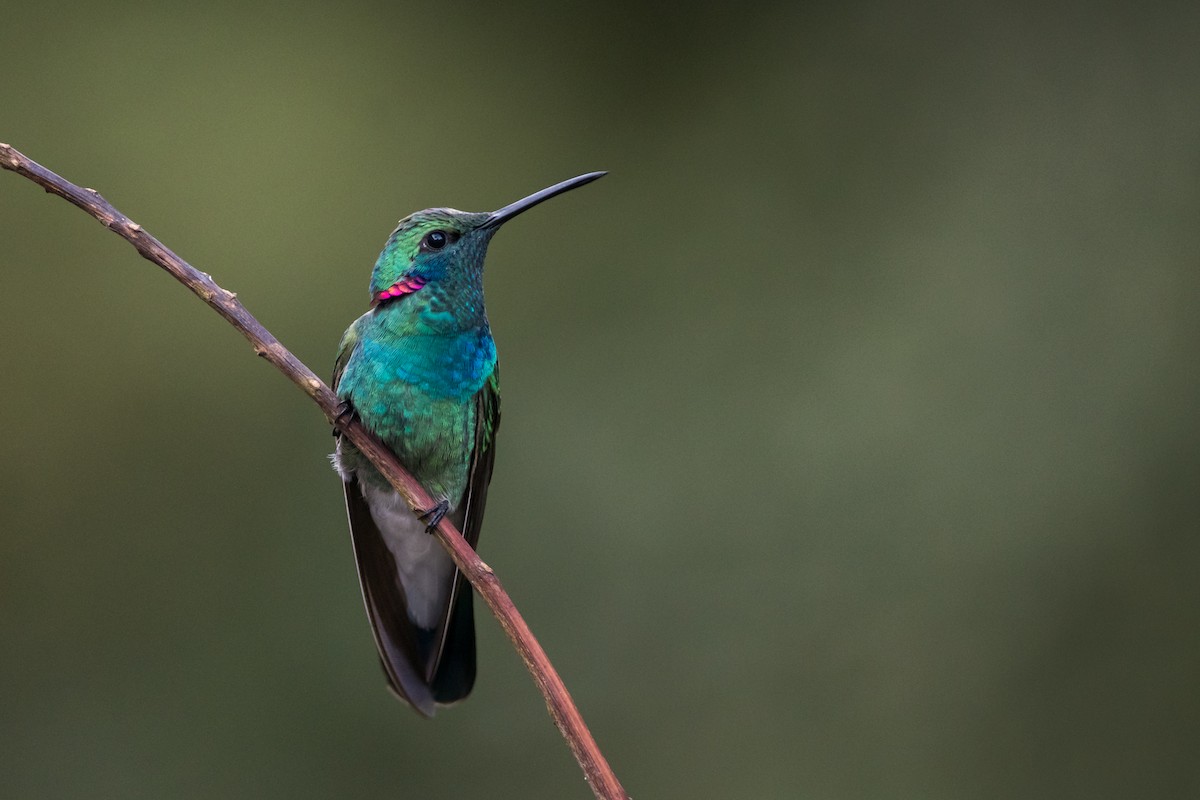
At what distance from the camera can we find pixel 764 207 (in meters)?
5.07

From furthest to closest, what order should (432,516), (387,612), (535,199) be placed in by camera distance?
1. (387,612)
2. (535,199)
3. (432,516)

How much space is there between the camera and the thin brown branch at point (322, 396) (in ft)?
4.80

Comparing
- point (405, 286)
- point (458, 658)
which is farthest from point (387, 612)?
point (405, 286)

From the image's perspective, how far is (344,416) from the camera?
7.25 feet

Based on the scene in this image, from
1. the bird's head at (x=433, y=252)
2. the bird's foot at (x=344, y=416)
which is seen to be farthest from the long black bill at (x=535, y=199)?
the bird's foot at (x=344, y=416)

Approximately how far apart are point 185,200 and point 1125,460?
3.85 m

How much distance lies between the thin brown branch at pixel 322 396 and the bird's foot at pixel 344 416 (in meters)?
0.19

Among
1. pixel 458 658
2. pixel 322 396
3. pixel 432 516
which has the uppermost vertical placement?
pixel 322 396

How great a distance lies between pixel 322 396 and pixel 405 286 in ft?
1.77

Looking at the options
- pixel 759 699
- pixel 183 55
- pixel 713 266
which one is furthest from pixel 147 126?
pixel 759 699

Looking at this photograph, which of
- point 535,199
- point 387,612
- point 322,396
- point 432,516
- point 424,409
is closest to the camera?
point 322,396

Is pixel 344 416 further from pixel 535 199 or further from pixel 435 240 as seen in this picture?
pixel 535 199

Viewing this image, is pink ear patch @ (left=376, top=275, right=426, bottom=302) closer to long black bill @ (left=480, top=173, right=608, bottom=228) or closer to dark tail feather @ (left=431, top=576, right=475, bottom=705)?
long black bill @ (left=480, top=173, right=608, bottom=228)

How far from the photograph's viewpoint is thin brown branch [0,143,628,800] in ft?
4.80
